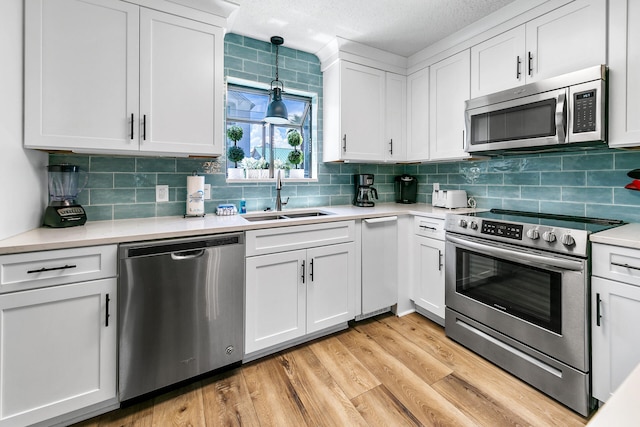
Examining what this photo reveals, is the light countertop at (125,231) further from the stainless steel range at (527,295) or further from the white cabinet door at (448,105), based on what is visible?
the white cabinet door at (448,105)

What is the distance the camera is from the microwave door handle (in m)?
1.79

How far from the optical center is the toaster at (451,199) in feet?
8.83

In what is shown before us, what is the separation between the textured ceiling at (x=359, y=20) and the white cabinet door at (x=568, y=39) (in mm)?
358

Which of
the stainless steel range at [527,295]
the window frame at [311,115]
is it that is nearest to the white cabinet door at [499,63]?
the stainless steel range at [527,295]

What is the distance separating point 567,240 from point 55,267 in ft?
8.49

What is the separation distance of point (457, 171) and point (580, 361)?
1.83m

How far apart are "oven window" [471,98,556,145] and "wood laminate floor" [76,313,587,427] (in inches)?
61.5

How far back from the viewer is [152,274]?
1.59 metres

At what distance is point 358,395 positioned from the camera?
1.71 meters

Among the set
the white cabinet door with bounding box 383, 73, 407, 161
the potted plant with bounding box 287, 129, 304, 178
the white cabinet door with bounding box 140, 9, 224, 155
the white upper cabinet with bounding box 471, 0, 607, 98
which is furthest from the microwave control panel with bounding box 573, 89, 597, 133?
the white cabinet door with bounding box 140, 9, 224, 155

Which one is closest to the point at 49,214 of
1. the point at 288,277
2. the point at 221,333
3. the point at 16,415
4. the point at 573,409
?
the point at 16,415

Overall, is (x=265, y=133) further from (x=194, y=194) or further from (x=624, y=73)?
(x=624, y=73)

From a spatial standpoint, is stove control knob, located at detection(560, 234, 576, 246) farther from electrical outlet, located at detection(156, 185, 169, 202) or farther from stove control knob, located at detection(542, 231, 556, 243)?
electrical outlet, located at detection(156, 185, 169, 202)

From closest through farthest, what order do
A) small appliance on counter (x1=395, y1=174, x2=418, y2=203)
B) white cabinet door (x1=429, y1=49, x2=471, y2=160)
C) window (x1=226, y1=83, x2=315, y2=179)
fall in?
1. white cabinet door (x1=429, y1=49, x2=471, y2=160)
2. window (x1=226, y1=83, x2=315, y2=179)
3. small appliance on counter (x1=395, y1=174, x2=418, y2=203)
